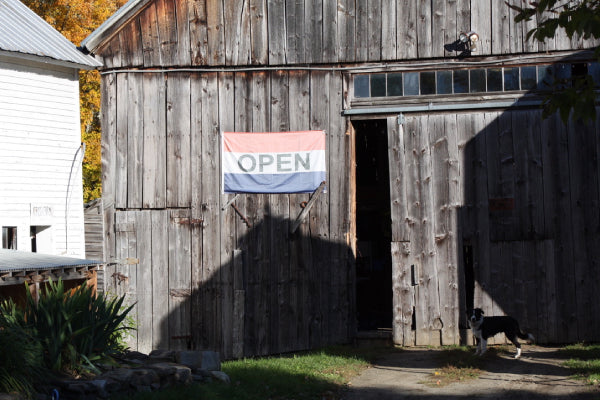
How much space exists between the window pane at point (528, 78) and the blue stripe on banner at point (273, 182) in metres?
4.18

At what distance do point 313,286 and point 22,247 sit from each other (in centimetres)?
632

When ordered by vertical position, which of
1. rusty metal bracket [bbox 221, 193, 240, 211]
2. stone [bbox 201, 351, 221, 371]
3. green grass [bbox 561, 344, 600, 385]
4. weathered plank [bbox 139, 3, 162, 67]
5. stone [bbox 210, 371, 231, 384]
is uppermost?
weathered plank [bbox 139, 3, 162, 67]

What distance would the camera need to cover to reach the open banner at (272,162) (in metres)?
13.9

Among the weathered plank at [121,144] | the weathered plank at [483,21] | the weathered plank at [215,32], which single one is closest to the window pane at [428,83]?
the weathered plank at [483,21]

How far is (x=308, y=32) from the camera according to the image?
14070 millimetres

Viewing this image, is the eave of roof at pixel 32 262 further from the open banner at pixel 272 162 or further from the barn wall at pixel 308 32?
the barn wall at pixel 308 32

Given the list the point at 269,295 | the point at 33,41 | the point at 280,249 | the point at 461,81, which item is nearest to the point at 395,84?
the point at 461,81

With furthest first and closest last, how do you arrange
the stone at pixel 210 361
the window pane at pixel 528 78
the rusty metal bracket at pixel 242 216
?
the rusty metal bracket at pixel 242 216
the window pane at pixel 528 78
the stone at pixel 210 361

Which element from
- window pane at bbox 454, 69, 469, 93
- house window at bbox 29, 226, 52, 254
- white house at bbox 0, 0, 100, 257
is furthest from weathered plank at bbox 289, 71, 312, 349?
house window at bbox 29, 226, 52, 254

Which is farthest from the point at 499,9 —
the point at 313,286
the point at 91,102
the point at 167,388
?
the point at 91,102

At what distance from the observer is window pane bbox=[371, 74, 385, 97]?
45.7ft

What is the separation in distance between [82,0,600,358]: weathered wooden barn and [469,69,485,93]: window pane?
0.04m

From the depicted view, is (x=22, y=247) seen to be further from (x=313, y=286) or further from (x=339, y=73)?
(x=339, y=73)

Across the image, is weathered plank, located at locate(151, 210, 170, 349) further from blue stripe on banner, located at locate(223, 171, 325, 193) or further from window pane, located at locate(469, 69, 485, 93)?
window pane, located at locate(469, 69, 485, 93)
